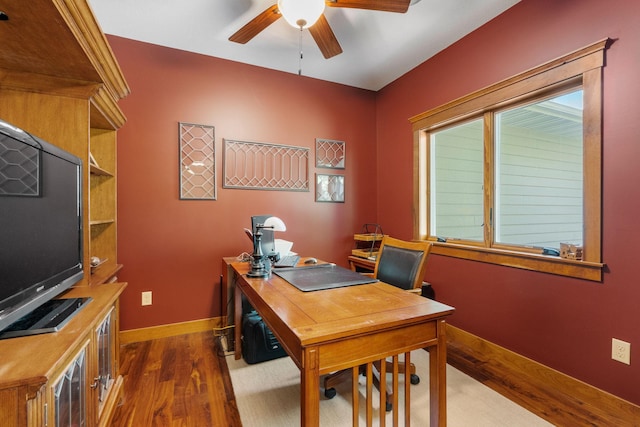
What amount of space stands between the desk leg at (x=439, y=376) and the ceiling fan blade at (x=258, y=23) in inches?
80.5

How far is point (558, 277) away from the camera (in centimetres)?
191

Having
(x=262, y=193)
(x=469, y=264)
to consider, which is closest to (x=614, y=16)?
(x=469, y=264)

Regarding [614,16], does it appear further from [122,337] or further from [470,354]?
[122,337]

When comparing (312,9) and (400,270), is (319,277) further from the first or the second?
(312,9)

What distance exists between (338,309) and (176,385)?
147 cm

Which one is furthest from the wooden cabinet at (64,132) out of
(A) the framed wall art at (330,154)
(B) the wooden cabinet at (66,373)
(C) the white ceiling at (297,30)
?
(A) the framed wall art at (330,154)

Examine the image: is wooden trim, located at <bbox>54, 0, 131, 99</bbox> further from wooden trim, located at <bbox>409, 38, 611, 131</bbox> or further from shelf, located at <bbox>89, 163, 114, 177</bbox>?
wooden trim, located at <bbox>409, 38, 611, 131</bbox>

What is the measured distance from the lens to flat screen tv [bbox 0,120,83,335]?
3.18 ft

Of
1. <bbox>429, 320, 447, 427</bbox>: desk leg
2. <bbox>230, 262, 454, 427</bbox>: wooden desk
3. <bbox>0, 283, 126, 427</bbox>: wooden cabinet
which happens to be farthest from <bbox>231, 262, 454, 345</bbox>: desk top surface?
<bbox>0, 283, 126, 427</bbox>: wooden cabinet

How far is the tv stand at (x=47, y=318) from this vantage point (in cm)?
99

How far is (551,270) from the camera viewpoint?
193 cm

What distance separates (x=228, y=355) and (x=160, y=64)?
2677 millimetres

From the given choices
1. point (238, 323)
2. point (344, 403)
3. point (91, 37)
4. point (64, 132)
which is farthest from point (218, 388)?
point (91, 37)

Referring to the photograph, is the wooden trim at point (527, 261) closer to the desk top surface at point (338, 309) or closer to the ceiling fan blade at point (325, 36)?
the desk top surface at point (338, 309)
